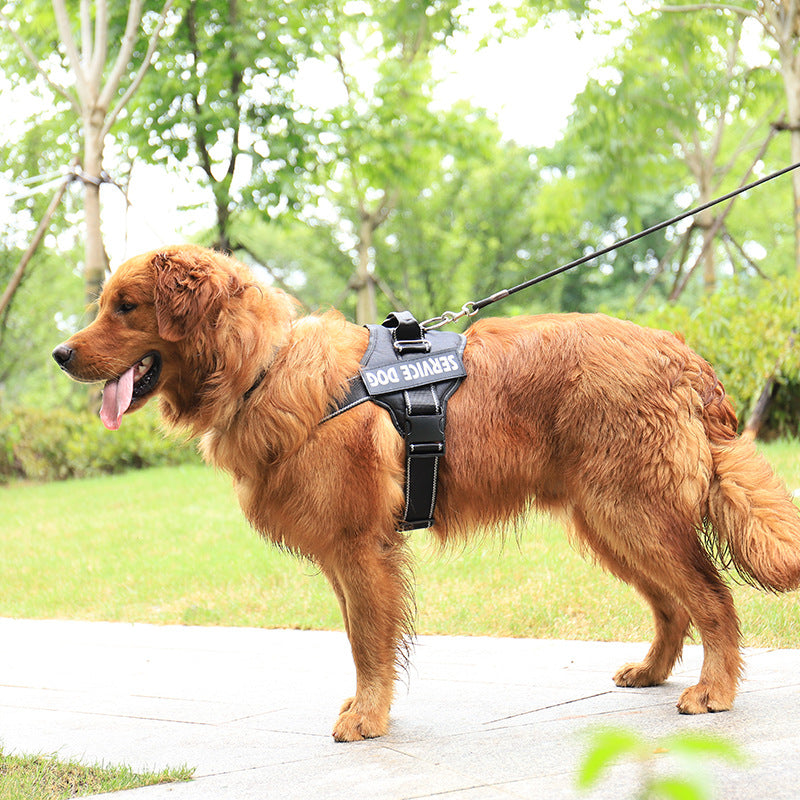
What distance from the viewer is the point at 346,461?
3.51 meters

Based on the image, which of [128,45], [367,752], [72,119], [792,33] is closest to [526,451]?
[367,752]

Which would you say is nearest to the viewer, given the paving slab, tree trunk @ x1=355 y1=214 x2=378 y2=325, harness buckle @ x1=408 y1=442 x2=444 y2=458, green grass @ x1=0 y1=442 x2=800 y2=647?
the paving slab

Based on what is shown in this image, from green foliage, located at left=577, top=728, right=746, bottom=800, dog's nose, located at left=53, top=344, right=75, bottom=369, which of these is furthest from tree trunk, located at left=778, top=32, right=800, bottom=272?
green foliage, located at left=577, top=728, right=746, bottom=800

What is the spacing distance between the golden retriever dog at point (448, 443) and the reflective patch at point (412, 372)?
0.07 meters

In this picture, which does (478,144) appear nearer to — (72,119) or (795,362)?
(72,119)

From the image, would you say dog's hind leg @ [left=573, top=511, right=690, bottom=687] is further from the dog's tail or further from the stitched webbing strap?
the stitched webbing strap

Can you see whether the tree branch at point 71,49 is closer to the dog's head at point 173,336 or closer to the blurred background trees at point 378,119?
the blurred background trees at point 378,119

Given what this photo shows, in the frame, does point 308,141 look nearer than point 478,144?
Yes

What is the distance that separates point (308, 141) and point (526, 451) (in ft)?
44.5

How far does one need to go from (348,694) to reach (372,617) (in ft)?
2.71

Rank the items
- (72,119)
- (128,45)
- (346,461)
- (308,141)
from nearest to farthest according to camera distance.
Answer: (346,461) → (128,45) → (308,141) → (72,119)

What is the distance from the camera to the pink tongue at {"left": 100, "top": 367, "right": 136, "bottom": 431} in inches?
138

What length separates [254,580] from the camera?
23.1 ft

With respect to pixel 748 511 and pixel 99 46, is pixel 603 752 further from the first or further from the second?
pixel 99 46
